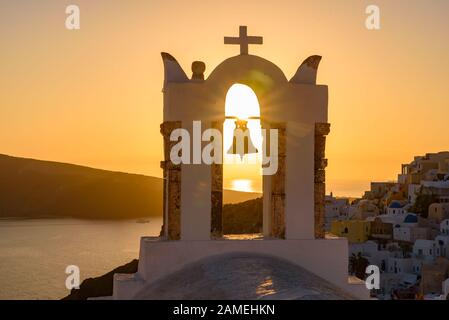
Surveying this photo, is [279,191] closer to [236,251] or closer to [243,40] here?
[236,251]

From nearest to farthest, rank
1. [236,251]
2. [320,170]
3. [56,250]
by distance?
[236,251], [320,170], [56,250]

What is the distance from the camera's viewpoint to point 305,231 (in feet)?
20.7

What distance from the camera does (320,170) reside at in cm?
647

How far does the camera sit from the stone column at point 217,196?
243 inches

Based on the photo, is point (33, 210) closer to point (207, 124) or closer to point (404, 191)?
point (404, 191)

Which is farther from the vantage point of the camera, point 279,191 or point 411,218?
point 411,218

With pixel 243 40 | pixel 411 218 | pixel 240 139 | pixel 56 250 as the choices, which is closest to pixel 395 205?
pixel 411 218

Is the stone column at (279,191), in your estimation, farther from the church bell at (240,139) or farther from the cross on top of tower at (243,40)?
the cross on top of tower at (243,40)

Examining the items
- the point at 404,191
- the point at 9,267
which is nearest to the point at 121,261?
the point at 9,267

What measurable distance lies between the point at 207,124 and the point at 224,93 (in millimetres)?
313

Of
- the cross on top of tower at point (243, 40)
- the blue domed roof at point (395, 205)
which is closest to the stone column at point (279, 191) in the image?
the cross on top of tower at point (243, 40)

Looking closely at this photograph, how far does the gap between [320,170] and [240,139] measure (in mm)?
794

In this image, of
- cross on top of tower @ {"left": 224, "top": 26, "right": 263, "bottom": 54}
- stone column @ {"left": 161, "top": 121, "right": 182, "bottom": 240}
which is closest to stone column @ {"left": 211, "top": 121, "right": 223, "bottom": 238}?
stone column @ {"left": 161, "top": 121, "right": 182, "bottom": 240}
